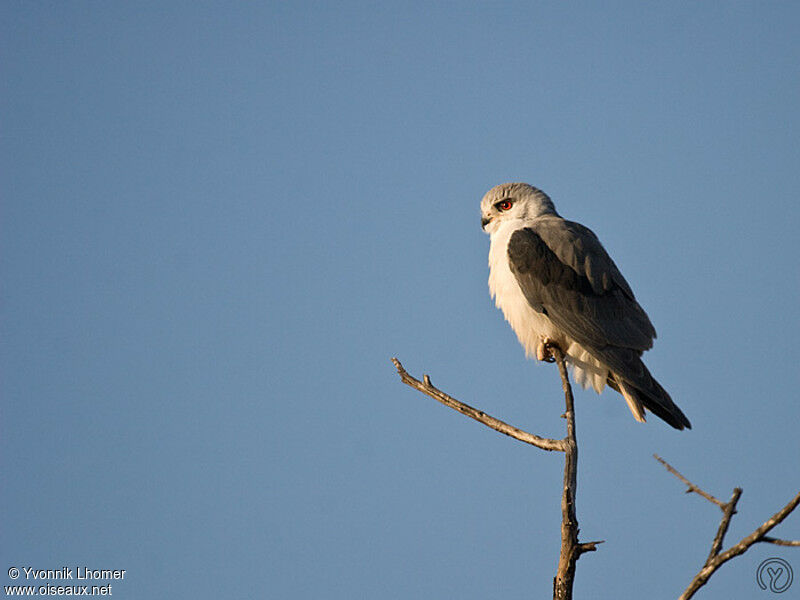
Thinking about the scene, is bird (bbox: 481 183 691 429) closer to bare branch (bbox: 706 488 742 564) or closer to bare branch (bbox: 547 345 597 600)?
bare branch (bbox: 547 345 597 600)

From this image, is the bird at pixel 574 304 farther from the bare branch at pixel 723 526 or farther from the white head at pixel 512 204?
the bare branch at pixel 723 526

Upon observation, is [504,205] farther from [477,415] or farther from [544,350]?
[477,415]

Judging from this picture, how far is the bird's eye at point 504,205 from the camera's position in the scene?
757cm

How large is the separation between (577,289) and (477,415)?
6.58ft

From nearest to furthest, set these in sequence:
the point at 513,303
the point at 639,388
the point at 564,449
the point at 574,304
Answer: the point at 564,449 < the point at 639,388 < the point at 574,304 < the point at 513,303

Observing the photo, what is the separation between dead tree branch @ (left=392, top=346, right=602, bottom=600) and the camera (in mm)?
4121

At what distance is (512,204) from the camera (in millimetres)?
7559

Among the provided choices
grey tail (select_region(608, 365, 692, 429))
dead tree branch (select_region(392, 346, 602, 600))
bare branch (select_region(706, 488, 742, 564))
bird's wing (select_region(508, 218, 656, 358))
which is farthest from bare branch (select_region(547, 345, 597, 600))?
bird's wing (select_region(508, 218, 656, 358))

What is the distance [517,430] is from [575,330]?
72.5 inches

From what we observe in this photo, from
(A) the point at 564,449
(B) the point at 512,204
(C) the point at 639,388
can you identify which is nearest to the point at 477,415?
(A) the point at 564,449

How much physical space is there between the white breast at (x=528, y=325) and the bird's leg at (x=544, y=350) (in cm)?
3

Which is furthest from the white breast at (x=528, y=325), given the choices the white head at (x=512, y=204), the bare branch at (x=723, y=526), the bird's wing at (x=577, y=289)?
the bare branch at (x=723, y=526)

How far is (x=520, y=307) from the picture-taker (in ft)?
21.7

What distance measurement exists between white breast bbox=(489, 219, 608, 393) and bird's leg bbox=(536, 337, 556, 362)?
0.09ft
